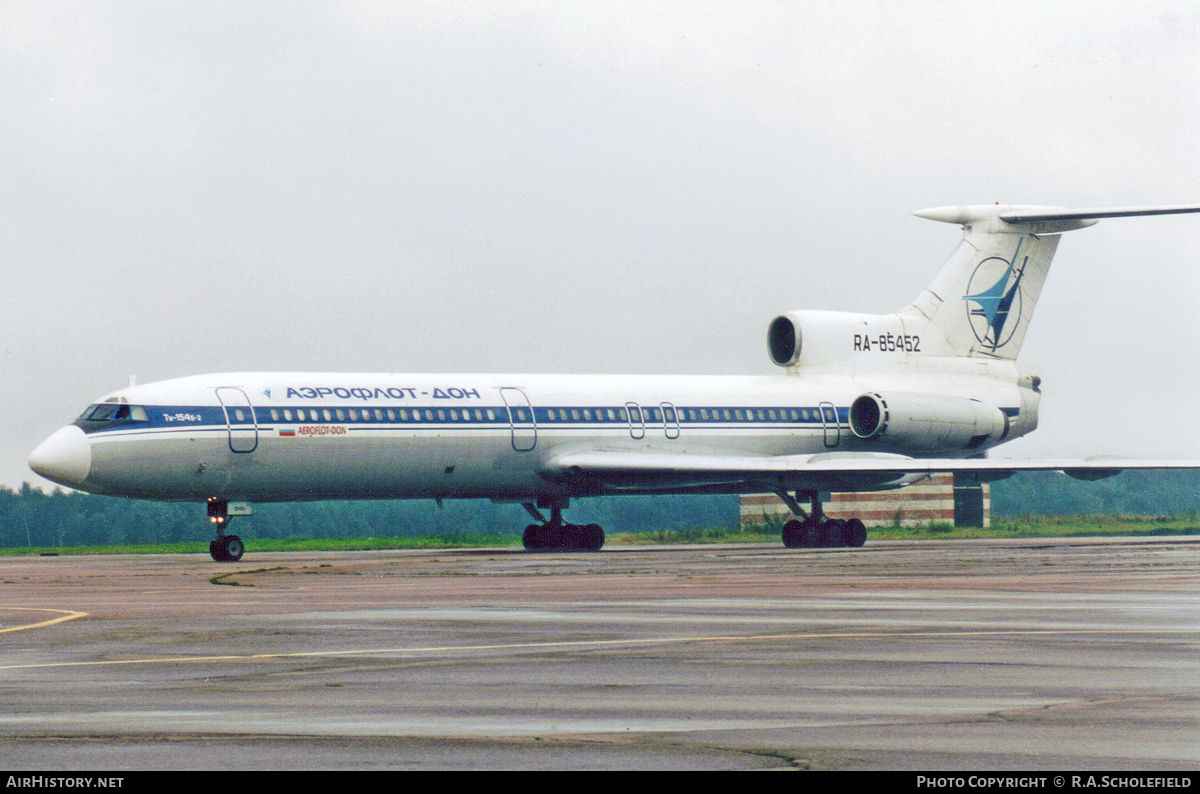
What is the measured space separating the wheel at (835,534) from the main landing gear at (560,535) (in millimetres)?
5491

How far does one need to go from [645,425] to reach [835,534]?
5.29 metres

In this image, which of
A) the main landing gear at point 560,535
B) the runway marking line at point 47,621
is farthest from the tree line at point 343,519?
the runway marking line at point 47,621

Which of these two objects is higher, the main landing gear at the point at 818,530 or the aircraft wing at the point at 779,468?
the aircraft wing at the point at 779,468

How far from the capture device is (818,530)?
40.6 m

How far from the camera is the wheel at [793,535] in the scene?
135ft

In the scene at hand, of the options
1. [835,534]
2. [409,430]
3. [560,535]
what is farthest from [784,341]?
[409,430]

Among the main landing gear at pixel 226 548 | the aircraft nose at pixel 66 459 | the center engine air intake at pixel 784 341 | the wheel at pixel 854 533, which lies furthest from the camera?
the center engine air intake at pixel 784 341

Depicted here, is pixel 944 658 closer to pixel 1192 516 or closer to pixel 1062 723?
pixel 1062 723

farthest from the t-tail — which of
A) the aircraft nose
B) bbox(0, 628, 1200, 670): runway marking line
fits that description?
bbox(0, 628, 1200, 670): runway marking line

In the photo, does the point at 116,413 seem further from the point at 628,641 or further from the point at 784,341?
the point at 628,641

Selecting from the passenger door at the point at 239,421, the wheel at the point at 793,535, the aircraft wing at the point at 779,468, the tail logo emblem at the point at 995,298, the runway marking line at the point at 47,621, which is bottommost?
the runway marking line at the point at 47,621

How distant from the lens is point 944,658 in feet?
39.7

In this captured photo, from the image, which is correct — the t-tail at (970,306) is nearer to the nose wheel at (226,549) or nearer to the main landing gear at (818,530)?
the main landing gear at (818,530)
